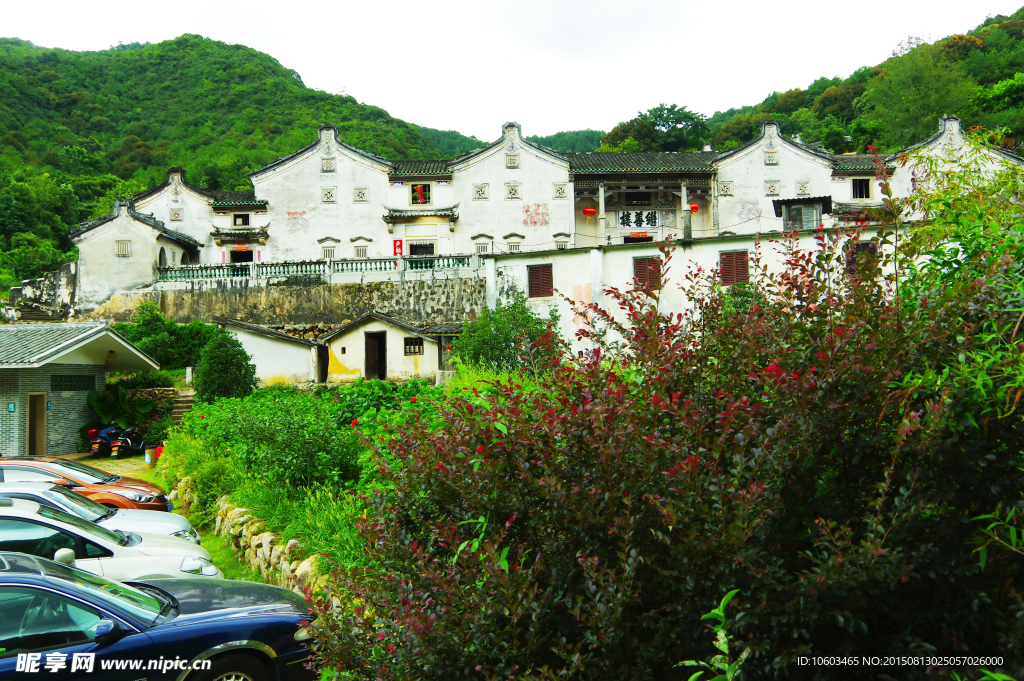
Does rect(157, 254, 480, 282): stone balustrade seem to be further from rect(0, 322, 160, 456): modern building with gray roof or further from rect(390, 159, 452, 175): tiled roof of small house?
rect(390, 159, 452, 175): tiled roof of small house

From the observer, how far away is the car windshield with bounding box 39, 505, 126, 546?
7672 millimetres

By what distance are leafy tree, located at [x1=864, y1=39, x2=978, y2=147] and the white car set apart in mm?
55919

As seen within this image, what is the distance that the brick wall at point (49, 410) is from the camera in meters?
18.0

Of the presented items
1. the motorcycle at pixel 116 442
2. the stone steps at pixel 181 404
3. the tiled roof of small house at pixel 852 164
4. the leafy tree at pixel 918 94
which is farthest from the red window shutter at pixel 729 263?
the leafy tree at pixel 918 94

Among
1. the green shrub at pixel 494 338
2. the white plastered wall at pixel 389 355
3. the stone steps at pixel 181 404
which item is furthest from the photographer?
the white plastered wall at pixel 389 355

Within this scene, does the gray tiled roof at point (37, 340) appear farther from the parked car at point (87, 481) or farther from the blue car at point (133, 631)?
the blue car at point (133, 631)

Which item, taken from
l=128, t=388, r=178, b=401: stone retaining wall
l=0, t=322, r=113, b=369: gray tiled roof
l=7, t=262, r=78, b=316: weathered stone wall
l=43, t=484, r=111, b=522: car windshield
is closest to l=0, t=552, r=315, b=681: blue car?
l=43, t=484, r=111, b=522: car windshield

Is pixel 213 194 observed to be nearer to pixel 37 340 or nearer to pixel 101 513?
pixel 37 340

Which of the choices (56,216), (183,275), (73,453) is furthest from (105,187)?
(73,453)

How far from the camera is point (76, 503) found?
9750mm

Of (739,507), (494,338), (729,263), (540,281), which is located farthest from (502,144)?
(739,507)

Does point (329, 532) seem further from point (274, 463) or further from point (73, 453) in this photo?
point (73, 453)

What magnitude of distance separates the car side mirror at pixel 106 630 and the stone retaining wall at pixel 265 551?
156 centimetres

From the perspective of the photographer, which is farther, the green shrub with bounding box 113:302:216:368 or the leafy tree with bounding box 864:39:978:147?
the leafy tree with bounding box 864:39:978:147
